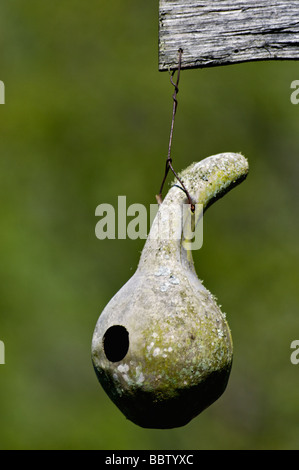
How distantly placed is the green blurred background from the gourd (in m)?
4.17

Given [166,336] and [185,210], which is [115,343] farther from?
[185,210]

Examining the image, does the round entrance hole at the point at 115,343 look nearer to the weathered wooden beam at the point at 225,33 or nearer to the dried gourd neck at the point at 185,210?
the dried gourd neck at the point at 185,210

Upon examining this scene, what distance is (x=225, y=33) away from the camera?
2635 millimetres

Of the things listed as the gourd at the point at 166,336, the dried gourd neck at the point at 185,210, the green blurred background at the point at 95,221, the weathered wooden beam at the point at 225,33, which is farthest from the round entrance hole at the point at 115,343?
the green blurred background at the point at 95,221

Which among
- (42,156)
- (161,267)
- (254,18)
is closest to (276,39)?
(254,18)

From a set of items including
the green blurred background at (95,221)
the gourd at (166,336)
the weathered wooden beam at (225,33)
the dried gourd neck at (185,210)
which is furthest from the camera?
the green blurred background at (95,221)

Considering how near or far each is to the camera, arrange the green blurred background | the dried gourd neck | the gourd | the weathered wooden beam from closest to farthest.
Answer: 1. the gourd
2. the dried gourd neck
3. the weathered wooden beam
4. the green blurred background

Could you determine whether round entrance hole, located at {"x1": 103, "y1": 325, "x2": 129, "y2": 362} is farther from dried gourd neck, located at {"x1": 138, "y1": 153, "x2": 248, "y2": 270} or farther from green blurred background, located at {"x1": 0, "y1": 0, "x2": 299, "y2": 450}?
green blurred background, located at {"x1": 0, "y1": 0, "x2": 299, "y2": 450}

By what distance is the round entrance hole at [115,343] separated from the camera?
8.30 ft

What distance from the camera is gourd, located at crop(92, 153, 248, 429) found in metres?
2.33

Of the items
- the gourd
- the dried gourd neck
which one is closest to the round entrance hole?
the gourd

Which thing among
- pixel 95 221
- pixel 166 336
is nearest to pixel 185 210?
pixel 166 336

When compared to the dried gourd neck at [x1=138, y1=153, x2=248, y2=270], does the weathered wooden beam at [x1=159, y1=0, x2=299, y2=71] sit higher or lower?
higher

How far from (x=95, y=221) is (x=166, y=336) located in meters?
4.62
